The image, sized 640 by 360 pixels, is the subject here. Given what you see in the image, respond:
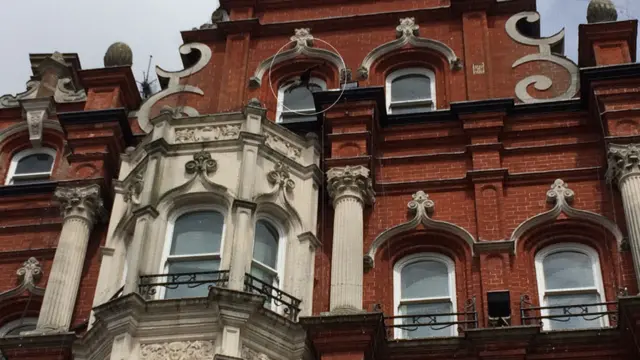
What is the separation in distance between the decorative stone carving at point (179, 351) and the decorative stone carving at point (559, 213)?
583cm

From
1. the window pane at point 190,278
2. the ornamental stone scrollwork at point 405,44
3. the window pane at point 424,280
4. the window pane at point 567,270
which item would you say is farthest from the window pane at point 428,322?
the ornamental stone scrollwork at point 405,44

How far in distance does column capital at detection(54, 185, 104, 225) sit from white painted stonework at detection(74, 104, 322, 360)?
62 cm

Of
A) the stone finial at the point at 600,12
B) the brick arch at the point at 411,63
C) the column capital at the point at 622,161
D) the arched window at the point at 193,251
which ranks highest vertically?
the stone finial at the point at 600,12

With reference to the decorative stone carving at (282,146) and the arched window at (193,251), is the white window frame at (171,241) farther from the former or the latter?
the decorative stone carving at (282,146)

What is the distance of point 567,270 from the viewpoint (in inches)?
821

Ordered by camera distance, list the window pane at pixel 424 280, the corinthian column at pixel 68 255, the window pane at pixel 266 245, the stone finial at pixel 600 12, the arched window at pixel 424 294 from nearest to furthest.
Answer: the arched window at pixel 424 294 → the window pane at pixel 266 245 → the corinthian column at pixel 68 255 → the window pane at pixel 424 280 → the stone finial at pixel 600 12

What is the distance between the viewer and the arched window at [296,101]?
24.9m

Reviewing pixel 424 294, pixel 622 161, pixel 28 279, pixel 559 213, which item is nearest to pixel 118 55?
pixel 28 279

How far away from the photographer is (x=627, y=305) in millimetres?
18484

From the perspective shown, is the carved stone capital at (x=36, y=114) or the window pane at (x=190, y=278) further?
the carved stone capital at (x=36, y=114)

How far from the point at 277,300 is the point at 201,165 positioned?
10.0 feet

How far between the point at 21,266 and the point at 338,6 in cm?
953

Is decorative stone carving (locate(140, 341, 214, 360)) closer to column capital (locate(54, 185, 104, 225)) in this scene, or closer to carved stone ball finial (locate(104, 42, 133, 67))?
column capital (locate(54, 185, 104, 225))

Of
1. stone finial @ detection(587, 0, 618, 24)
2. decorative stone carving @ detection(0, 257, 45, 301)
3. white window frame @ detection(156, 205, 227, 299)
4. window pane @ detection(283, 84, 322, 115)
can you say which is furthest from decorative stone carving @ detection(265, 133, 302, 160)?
stone finial @ detection(587, 0, 618, 24)
